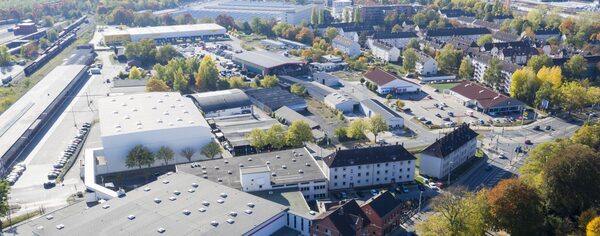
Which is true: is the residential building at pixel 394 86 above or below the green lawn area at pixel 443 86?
above

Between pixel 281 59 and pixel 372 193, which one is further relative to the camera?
pixel 281 59

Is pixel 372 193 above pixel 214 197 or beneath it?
beneath

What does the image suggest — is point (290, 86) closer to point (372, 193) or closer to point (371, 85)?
point (371, 85)

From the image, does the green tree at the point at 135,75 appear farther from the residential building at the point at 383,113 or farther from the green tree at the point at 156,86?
the residential building at the point at 383,113

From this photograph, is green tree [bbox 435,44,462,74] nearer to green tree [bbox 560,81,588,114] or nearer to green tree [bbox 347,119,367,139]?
green tree [bbox 560,81,588,114]

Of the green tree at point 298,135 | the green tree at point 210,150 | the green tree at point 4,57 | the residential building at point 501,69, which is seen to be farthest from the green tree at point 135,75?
the residential building at point 501,69

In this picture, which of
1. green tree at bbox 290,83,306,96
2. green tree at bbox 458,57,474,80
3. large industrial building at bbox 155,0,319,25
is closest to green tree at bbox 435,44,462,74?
green tree at bbox 458,57,474,80

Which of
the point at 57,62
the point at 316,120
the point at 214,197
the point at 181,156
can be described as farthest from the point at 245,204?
the point at 57,62
